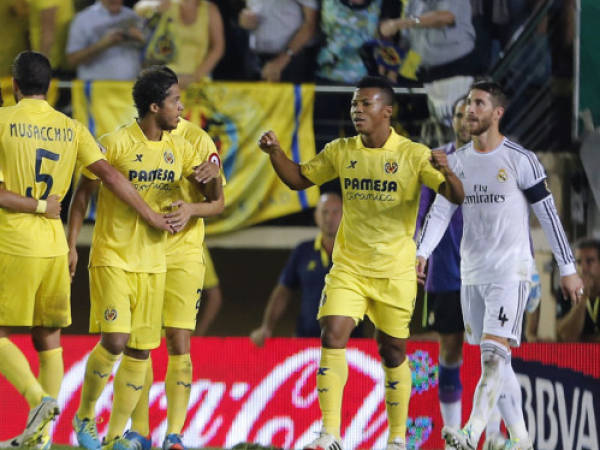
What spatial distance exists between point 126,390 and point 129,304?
0.49 m

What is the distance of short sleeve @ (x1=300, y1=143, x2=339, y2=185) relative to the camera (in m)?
7.36

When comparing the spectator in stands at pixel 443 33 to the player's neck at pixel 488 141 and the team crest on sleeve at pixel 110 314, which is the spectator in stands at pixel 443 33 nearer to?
the player's neck at pixel 488 141

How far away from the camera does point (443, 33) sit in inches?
416

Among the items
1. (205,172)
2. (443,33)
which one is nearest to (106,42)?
(443,33)

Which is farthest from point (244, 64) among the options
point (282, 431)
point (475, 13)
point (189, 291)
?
point (189, 291)

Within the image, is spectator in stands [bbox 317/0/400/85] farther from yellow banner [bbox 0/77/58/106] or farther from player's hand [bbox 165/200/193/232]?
player's hand [bbox 165/200/193/232]

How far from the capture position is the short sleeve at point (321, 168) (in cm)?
736

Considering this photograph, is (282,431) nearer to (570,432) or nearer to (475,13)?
(570,432)

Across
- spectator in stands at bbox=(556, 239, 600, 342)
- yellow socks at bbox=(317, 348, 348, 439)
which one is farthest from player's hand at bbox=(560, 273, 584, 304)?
spectator in stands at bbox=(556, 239, 600, 342)

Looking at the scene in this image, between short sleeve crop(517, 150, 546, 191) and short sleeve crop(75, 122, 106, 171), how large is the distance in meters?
2.51

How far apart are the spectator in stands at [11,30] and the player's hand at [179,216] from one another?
4581 mm

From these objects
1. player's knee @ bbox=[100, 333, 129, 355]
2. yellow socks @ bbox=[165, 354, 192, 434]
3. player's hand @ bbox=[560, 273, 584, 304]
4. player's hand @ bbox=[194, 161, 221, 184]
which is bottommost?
yellow socks @ bbox=[165, 354, 192, 434]

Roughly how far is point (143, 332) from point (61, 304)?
487 mm

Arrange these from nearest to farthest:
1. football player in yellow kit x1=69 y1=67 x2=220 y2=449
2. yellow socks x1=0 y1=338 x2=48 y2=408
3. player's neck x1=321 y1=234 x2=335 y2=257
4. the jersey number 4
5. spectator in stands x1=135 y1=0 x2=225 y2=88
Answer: yellow socks x1=0 y1=338 x2=48 y2=408, the jersey number 4, football player in yellow kit x1=69 y1=67 x2=220 y2=449, player's neck x1=321 y1=234 x2=335 y2=257, spectator in stands x1=135 y1=0 x2=225 y2=88
